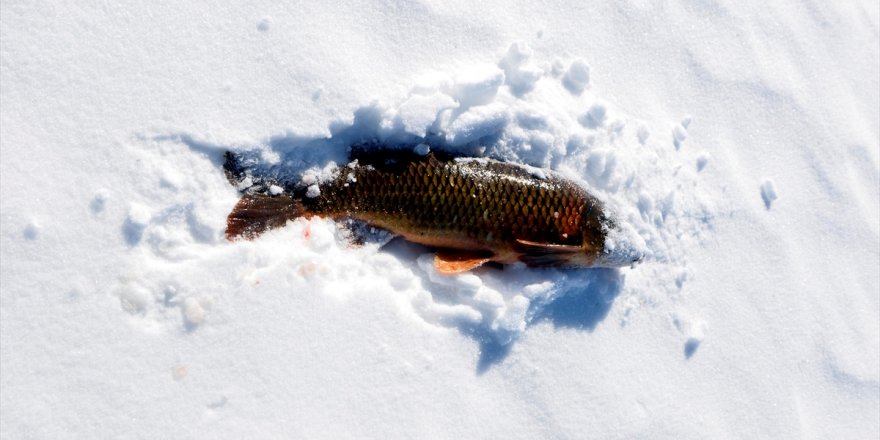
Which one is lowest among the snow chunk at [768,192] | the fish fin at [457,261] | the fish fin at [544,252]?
the snow chunk at [768,192]

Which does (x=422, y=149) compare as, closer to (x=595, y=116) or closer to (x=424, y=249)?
(x=424, y=249)

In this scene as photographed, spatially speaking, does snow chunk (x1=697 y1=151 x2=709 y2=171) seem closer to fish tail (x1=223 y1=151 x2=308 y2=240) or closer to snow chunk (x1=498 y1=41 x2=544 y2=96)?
snow chunk (x1=498 y1=41 x2=544 y2=96)

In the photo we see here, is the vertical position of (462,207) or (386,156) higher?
(386,156)

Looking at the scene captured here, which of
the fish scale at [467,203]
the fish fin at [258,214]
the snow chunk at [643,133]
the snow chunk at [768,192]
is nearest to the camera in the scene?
the fish fin at [258,214]

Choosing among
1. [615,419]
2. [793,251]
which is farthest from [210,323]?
[793,251]

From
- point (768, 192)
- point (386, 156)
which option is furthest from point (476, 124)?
point (768, 192)

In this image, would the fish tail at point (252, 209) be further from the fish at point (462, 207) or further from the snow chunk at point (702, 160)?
the snow chunk at point (702, 160)

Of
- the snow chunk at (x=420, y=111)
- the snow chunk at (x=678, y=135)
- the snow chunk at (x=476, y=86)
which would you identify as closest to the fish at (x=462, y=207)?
the snow chunk at (x=420, y=111)

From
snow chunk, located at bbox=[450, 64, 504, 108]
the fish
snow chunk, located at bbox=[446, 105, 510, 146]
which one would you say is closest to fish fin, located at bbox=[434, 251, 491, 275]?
the fish
